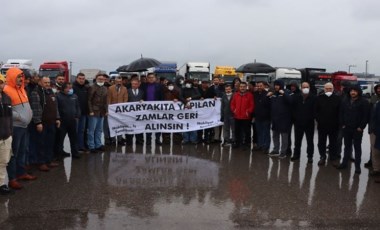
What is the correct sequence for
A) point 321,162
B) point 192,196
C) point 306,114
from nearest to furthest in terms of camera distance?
point 192,196 < point 321,162 < point 306,114

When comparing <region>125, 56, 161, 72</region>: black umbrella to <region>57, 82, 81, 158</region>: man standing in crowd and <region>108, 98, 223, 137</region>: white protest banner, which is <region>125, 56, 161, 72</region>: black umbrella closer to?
<region>108, 98, 223, 137</region>: white protest banner

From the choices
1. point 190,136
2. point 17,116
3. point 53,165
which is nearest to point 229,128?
point 190,136

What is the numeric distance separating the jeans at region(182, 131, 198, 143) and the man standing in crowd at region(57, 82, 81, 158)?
339 centimetres

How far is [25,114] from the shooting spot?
261 inches

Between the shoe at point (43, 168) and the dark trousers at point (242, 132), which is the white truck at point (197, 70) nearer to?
the dark trousers at point (242, 132)

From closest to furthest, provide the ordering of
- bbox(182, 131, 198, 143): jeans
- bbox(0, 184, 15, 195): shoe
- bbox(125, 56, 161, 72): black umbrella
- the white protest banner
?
1. bbox(0, 184, 15, 195): shoe
2. the white protest banner
3. bbox(182, 131, 198, 143): jeans
4. bbox(125, 56, 161, 72): black umbrella

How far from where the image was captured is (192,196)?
636 cm

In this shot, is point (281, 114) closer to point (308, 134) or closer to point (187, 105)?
point (308, 134)

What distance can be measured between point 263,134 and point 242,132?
69 centimetres

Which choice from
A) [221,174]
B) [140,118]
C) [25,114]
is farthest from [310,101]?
[25,114]

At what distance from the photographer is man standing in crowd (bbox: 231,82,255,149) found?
33.9 ft

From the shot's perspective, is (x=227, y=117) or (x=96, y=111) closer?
(x=96, y=111)

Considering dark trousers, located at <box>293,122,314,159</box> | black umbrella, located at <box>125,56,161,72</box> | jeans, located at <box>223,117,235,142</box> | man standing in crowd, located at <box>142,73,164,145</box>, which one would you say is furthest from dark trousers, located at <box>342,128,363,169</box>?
black umbrella, located at <box>125,56,161,72</box>

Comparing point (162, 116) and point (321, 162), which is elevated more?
point (162, 116)
